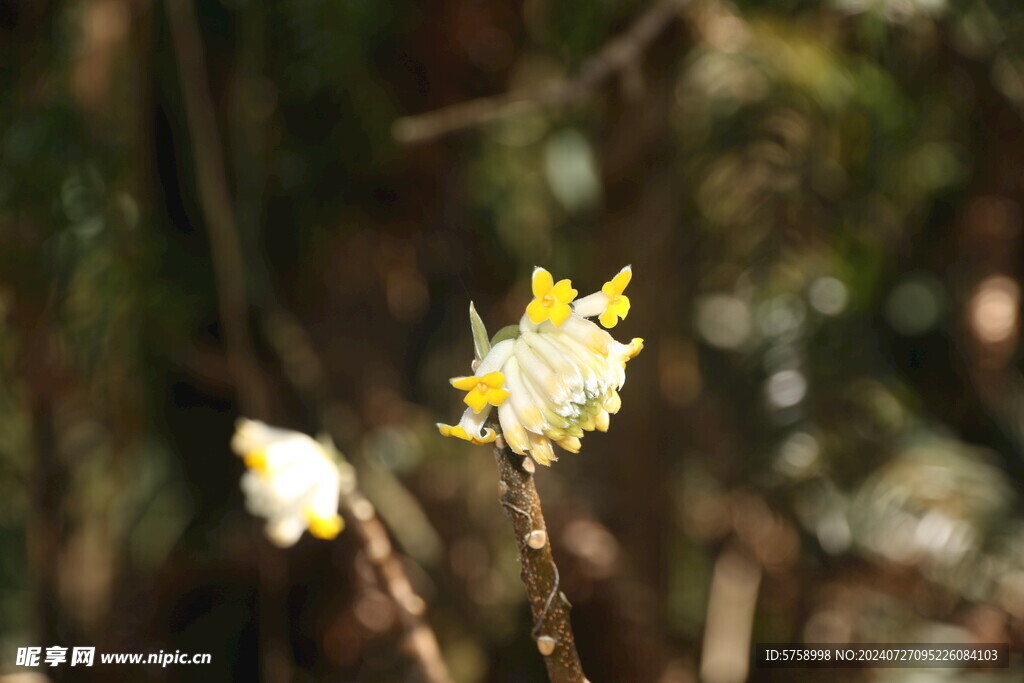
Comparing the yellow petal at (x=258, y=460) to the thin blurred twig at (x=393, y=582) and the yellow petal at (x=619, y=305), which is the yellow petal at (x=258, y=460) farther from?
the yellow petal at (x=619, y=305)

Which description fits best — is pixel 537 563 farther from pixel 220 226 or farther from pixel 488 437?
pixel 220 226

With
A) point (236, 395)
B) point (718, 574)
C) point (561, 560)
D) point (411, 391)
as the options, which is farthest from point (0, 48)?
point (718, 574)

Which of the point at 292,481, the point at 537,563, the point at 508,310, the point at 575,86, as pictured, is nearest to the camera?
the point at 537,563

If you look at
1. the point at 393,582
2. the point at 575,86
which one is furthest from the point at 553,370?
the point at 575,86

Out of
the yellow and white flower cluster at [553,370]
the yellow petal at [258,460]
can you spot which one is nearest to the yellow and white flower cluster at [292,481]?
the yellow petal at [258,460]

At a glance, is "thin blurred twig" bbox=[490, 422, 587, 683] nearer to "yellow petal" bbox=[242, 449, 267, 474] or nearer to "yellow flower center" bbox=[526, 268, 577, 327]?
"yellow flower center" bbox=[526, 268, 577, 327]

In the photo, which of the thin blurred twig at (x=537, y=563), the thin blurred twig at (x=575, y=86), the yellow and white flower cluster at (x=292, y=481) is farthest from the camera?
the thin blurred twig at (x=575, y=86)

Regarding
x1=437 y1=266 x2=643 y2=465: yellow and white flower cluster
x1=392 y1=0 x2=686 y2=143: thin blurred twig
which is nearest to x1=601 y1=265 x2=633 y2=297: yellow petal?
x1=437 y1=266 x2=643 y2=465: yellow and white flower cluster
